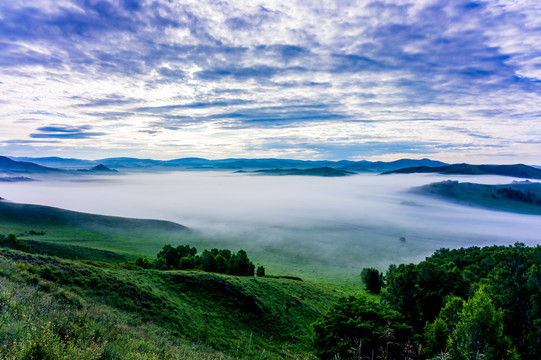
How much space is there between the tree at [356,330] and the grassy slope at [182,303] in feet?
11.0

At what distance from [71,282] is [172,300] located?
9.72 m

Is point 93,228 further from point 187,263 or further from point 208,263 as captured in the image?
point 208,263

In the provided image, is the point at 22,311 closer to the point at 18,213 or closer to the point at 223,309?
the point at 223,309

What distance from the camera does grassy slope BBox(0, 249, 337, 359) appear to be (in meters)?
19.4

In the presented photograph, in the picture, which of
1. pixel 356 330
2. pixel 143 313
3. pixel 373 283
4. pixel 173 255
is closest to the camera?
pixel 356 330

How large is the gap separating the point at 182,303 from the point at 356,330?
18.7 metres

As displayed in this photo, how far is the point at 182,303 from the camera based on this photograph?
29.5 meters

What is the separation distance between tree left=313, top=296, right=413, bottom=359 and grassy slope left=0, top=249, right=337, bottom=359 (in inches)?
132

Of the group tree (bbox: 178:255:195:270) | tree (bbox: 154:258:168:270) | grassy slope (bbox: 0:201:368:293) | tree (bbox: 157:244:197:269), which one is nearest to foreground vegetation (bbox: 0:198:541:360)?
tree (bbox: 178:255:195:270)

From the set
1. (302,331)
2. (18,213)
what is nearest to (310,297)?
(302,331)

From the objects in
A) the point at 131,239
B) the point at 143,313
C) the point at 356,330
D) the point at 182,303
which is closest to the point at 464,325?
the point at 356,330

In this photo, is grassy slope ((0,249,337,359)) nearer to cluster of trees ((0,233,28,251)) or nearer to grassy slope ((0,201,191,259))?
cluster of trees ((0,233,28,251))

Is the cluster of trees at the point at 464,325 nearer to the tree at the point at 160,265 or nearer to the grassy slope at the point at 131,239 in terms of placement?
the tree at the point at 160,265

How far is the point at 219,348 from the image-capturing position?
75.0 ft
